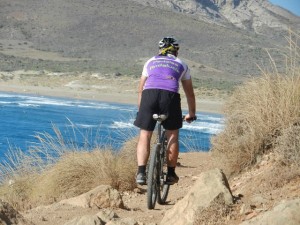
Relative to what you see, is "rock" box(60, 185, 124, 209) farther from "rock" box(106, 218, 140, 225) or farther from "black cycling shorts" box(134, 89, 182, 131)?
"rock" box(106, 218, 140, 225)

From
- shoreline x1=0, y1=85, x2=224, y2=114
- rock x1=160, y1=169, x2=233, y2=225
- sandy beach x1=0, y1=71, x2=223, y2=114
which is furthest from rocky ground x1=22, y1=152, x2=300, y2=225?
sandy beach x1=0, y1=71, x2=223, y2=114

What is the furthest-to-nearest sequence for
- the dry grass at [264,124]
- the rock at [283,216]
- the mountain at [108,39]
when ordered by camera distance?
the mountain at [108,39] → the dry grass at [264,124] → the rock at [283,216]

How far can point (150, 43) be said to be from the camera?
82.9m

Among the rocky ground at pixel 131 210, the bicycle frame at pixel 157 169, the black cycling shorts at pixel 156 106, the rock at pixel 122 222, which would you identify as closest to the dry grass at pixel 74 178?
the rocky ground at pixel 131 210

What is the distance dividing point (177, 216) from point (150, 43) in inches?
3085

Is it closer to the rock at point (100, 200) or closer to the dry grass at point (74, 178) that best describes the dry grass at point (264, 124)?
the dry grass at point (74, 178)

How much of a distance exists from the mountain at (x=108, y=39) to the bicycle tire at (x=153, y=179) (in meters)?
60.7

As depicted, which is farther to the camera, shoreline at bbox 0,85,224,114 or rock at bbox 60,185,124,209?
shoreline at bbox 0,85,224,114

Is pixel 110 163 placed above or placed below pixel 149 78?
below

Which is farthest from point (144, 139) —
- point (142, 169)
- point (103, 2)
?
point (103, 2)

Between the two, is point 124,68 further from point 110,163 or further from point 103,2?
point 110,163

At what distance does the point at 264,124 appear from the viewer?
7.50 meters

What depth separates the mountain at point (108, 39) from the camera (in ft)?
244

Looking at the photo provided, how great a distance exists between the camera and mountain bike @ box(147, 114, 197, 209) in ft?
20.7
